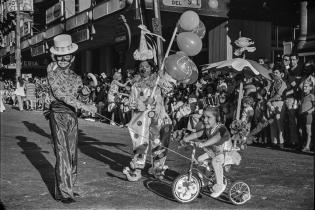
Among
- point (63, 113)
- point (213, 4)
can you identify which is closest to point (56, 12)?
point (213, 4)

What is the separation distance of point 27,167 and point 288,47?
390 inches

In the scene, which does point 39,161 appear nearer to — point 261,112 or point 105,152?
point 105,152

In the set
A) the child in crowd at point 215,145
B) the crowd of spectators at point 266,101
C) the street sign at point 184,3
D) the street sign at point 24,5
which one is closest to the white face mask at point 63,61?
the child in crowd at point 215,145

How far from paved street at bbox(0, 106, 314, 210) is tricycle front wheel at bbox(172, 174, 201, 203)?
0.10 metres

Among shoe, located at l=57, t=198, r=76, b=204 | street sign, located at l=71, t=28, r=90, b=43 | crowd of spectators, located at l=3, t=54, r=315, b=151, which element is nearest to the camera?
shoe, located at l=57, t=198, r=76, b=204

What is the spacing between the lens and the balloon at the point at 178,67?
283 inches

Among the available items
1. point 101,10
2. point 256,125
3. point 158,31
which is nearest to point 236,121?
point 256,125

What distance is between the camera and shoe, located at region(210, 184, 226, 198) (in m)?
5.96

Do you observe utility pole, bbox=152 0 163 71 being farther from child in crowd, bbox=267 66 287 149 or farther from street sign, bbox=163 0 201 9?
street sign, bbox=163 0 201 9

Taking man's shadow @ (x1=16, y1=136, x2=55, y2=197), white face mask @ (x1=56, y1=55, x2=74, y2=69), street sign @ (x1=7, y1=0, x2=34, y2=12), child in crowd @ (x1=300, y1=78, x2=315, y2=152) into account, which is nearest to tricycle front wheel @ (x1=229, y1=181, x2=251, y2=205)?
man's shadow @ (x1=16, y1=136, x2=55, y2=197)

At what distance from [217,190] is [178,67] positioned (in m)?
2.04

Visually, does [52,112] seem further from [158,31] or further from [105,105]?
[105,105]

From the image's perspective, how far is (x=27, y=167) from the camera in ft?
28.0

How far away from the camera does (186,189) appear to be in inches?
233
